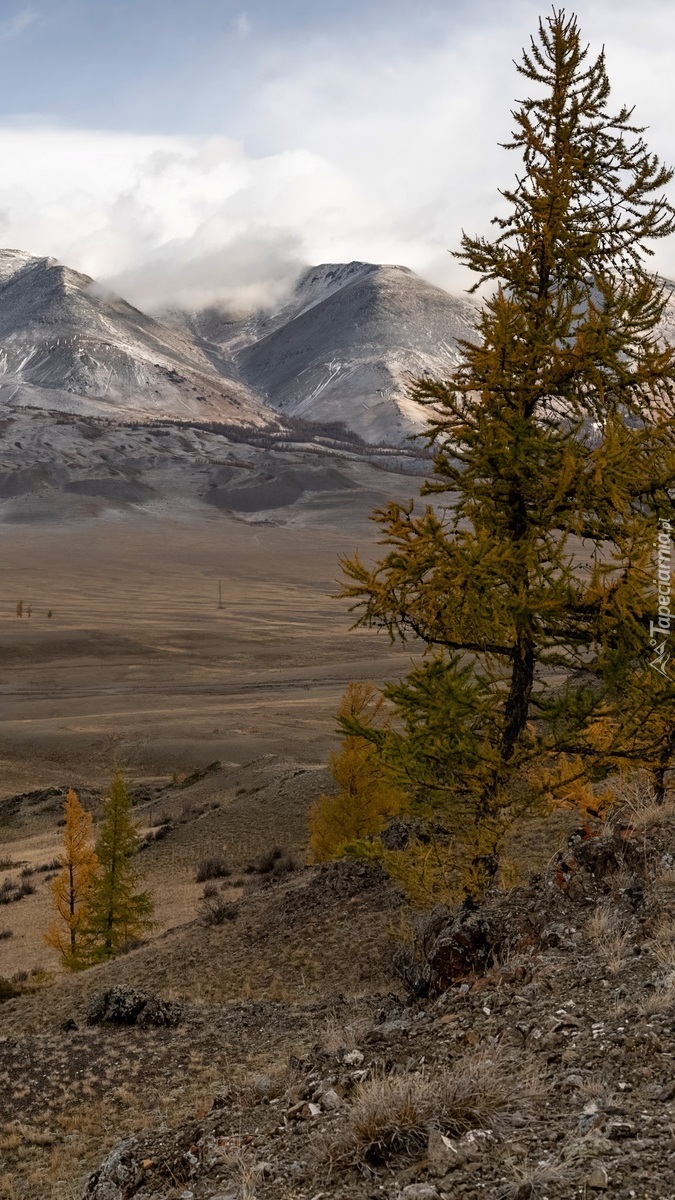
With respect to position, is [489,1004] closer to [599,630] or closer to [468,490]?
[599,630]

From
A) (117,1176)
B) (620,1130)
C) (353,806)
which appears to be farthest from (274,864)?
(620,1130)

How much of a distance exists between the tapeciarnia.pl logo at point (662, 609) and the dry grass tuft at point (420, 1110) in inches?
211

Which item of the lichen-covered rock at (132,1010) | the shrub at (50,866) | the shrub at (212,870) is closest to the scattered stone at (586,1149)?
the lichen-covered rock at (132,1010)

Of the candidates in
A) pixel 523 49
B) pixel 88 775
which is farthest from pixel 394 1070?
pixel 88 775

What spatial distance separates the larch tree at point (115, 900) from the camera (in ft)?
77.3

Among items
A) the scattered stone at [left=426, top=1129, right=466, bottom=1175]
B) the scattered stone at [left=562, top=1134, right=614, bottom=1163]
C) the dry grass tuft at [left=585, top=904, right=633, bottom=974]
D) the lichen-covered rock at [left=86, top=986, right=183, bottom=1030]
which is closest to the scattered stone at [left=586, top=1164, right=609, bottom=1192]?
the scattered stone at [left=562, top=1134, right=614, bottom=1163]

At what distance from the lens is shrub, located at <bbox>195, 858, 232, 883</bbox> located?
28.3m

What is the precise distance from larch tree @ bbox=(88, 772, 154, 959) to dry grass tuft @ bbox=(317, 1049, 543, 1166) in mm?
19498

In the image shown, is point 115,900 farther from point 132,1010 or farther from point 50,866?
point 132,1010

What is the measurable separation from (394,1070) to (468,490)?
6.00 m

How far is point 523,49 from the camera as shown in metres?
10.3

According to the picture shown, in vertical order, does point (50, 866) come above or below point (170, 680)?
below

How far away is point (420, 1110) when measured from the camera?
5.02m

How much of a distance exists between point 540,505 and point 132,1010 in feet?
27.0
